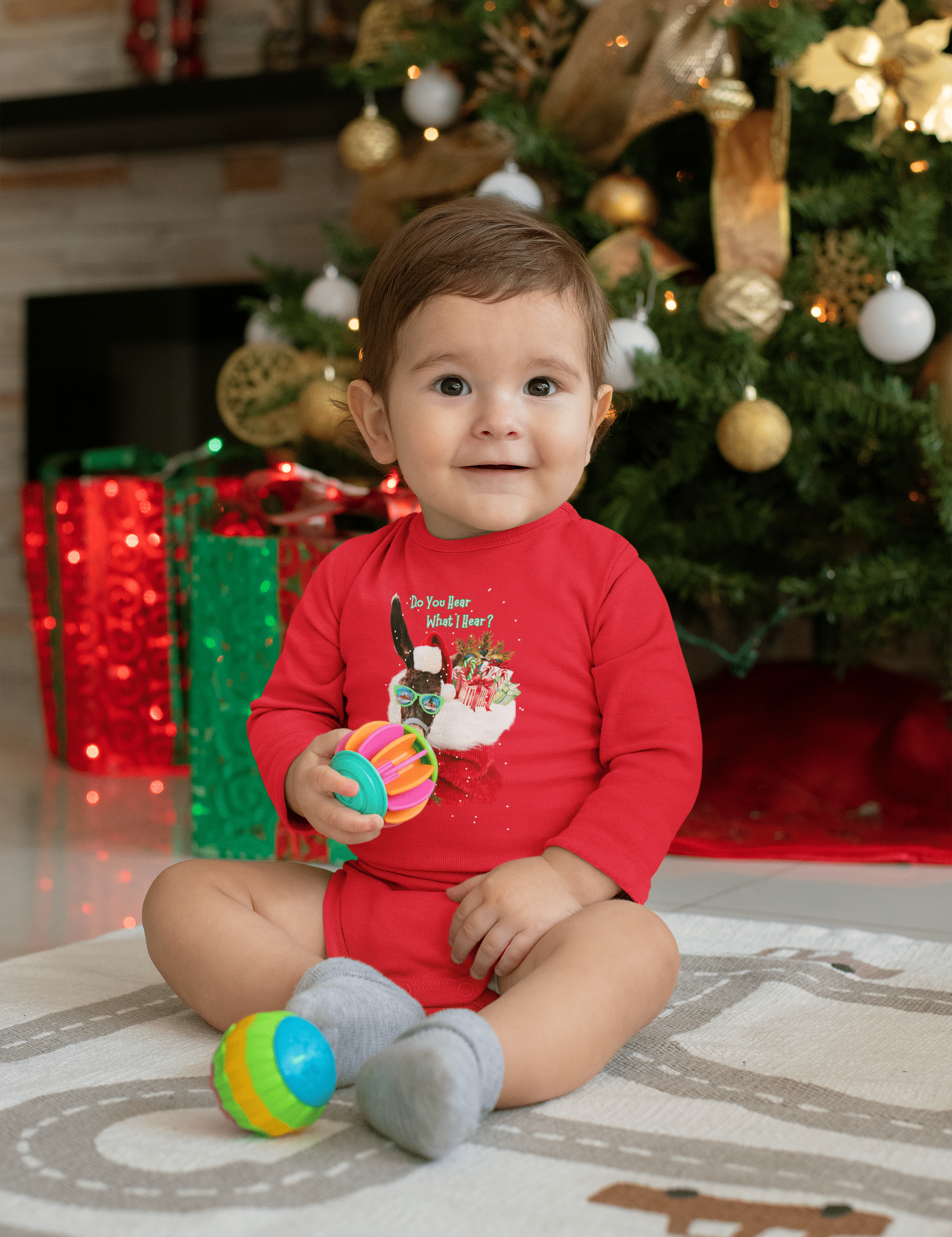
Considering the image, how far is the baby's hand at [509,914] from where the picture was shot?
75 centimetres

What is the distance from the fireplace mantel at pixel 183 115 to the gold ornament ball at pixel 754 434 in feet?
3.56

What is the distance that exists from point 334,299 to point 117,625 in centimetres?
56

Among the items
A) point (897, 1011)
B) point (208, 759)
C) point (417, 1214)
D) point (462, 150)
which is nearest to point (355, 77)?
point (462, 150)

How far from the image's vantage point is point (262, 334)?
1.87 meters

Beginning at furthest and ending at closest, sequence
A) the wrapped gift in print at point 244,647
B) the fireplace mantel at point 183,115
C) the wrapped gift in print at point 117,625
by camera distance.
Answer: the fireplace mantel at point 183,115, the wrapped gift in print at point 117,625, the wrapped gift in print at point 244,647

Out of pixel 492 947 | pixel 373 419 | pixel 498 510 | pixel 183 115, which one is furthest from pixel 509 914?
pixel 183 115

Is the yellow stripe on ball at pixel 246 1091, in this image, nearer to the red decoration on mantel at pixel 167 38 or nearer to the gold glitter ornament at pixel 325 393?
the gold glitter ornament at pixel 325 393

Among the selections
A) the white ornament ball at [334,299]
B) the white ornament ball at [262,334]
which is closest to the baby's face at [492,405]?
the white ornament ball at [334,299]

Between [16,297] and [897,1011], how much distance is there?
2.52 meters

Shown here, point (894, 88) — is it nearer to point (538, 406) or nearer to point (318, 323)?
point (318, 323)

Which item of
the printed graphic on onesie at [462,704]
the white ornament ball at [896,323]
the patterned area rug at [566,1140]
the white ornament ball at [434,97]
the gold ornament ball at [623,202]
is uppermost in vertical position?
the white ornament ball at [434,97]

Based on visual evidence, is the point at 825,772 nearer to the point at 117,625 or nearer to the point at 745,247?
the point at 745,247

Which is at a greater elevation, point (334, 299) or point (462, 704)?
point (334, 299)

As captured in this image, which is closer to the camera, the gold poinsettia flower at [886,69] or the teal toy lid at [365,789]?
the teal toy lid at [365,789]
